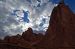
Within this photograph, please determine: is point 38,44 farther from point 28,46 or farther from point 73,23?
point 73,23

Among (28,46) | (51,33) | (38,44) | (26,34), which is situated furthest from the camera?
(26,34)

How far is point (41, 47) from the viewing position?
200ft

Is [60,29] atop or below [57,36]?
atop

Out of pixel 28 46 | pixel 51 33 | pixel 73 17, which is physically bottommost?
pixel 28 46

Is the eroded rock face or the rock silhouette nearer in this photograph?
the rock silhouette

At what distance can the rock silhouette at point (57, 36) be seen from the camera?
6056cm

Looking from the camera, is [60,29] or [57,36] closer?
[57,36]

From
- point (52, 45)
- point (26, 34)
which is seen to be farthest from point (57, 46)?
point (26, 34)

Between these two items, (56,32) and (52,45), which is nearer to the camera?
(52,45)

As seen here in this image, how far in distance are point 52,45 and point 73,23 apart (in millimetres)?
8807

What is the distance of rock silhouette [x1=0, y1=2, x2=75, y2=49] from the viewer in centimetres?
6056

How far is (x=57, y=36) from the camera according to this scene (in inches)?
2576

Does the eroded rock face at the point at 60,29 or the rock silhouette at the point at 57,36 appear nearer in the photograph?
the rock silhouette at the point at 57,36

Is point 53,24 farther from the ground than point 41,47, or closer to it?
farther from the ground
